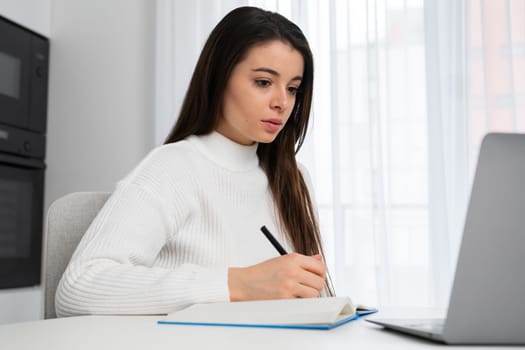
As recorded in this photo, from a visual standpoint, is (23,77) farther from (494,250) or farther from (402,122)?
(494,250)

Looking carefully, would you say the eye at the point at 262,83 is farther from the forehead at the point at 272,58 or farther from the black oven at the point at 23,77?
the black oven at the point at 23,77

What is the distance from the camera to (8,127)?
236 cm

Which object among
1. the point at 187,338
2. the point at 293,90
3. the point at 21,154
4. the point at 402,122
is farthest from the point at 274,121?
the point at 21,154

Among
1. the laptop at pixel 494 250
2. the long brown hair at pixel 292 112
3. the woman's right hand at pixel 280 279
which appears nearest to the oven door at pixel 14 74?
the long brown hair at pixel 292 112

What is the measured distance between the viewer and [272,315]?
0.69 meters

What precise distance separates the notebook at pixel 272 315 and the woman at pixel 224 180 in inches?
9.1

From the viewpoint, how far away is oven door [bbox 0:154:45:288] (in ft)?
7.58

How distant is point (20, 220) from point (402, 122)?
1.51m

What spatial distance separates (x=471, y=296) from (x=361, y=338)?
5.5 inches

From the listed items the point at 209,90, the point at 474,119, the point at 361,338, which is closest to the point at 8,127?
the point at 209,90

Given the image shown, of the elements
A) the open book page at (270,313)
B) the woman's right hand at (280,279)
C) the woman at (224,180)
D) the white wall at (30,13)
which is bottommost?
the open book page at (270,313)

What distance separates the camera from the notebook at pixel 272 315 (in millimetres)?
667

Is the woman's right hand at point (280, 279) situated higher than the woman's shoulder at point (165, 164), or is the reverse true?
the woman's shoulder at point (165, 164)

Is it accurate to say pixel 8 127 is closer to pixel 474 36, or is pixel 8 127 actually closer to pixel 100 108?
pixel 100 108
